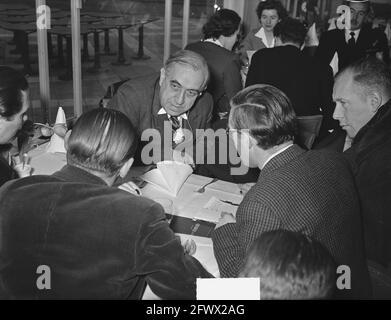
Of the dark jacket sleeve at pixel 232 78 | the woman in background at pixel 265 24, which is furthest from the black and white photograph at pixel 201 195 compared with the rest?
the woman in background at pixel 265 24

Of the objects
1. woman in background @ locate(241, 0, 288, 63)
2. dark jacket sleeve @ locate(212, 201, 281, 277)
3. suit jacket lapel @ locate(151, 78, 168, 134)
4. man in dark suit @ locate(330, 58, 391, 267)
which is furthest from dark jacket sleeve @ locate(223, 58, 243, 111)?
dark jacket sleeve @ locate(212, 201, 281, 277)

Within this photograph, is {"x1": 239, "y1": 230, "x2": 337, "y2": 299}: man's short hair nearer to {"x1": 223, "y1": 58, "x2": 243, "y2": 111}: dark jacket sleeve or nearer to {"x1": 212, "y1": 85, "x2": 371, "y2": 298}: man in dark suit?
{"x1": 212, "y1": 85, "x2": 371, "y2": 298}: man in dark suit

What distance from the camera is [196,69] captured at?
250 cm

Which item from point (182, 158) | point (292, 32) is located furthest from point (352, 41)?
point (182, 158)

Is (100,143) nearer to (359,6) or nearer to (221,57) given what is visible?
(221,57)

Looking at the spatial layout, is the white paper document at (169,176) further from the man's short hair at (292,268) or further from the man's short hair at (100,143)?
the man's short hair at (292,268)

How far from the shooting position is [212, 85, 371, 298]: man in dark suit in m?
1.41

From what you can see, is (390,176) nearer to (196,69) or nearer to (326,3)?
(196,69)

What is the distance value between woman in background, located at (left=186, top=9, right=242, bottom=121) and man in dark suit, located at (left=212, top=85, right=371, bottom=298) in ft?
6.37

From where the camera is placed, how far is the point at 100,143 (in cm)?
139

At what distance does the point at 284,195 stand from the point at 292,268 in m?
0.46

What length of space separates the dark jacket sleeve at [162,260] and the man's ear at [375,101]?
133 cm

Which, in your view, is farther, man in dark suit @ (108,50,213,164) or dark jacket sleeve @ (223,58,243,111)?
dark jacket sleeve @ (223,58,243,111)
